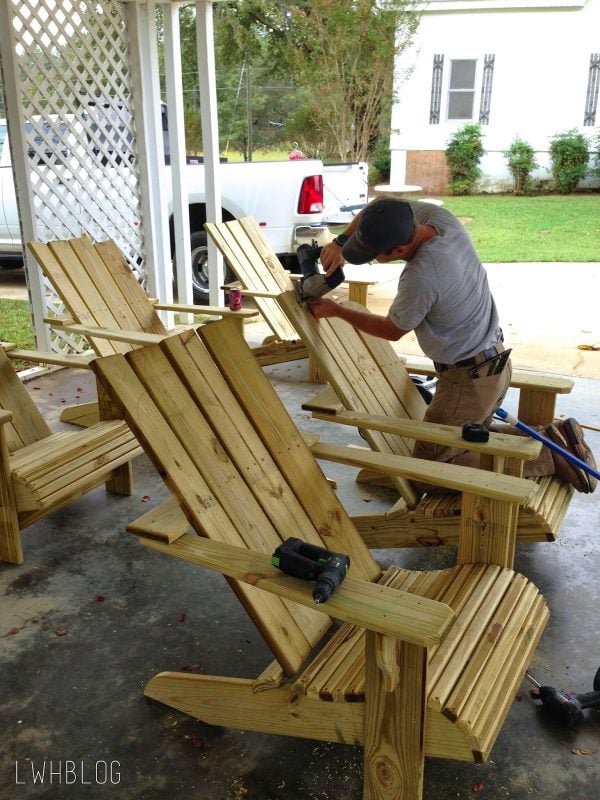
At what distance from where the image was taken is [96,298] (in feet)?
15.0

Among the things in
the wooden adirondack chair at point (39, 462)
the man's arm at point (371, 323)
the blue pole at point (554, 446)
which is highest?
the man's arm at point (371, 323)

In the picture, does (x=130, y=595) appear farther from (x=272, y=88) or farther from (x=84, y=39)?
(x=272, y=88)

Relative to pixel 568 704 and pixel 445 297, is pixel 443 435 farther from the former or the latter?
pixel 568 704

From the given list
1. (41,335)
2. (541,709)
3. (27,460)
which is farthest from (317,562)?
(41,335)

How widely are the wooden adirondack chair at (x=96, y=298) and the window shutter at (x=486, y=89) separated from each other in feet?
44.1

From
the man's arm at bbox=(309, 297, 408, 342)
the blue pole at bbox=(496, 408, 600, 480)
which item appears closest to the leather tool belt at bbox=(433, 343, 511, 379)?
the blue pole at bbox=(496, 408, 600, 480)

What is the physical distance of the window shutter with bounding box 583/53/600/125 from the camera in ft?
51.0

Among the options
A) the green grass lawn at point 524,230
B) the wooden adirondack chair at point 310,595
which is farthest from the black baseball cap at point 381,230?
the green grass lawn at point 524,230

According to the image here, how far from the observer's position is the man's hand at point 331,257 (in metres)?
2.91

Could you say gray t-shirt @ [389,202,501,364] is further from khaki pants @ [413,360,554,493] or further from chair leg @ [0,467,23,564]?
chair leg @ [0,467,23,564]

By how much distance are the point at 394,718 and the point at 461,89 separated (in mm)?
16817

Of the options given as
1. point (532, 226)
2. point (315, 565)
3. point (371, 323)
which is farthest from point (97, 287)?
point (532, 226)

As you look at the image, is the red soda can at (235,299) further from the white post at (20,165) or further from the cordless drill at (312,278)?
the cordless drill at (312,278)

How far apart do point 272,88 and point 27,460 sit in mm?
17286
